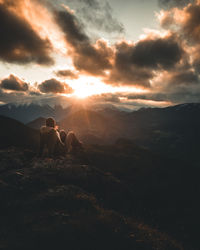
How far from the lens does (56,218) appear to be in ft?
28.7

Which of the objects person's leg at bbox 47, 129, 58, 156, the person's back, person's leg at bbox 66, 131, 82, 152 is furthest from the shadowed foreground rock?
person's leg at bbox 66, 131, 82, 152

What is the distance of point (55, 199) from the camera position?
10.5 metres

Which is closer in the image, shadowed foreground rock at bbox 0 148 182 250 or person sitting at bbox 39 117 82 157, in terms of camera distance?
shadowed foreground rock at bbox 0 148 182 250

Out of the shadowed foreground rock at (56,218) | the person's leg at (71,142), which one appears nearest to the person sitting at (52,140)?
the person's leg at (71,142)

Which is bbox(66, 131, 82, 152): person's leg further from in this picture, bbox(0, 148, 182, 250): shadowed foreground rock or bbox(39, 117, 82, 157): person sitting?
bbox(0, 148, 182, 250): shadowed foreground rock

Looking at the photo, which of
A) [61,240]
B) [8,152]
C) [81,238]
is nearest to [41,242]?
[61,240]

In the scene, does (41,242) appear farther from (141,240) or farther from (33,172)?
(33,172)

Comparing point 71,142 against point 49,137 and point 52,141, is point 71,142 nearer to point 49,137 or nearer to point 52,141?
point 52,141

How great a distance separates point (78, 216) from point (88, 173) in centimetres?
719

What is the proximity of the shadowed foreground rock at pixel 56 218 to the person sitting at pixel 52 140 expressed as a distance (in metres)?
1.23

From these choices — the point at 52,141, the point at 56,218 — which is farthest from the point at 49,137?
the point at 56,218

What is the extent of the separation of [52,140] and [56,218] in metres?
7.02

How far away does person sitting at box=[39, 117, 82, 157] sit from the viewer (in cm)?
1371

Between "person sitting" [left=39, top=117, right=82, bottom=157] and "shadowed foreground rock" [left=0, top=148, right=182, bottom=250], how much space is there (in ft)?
4.04
